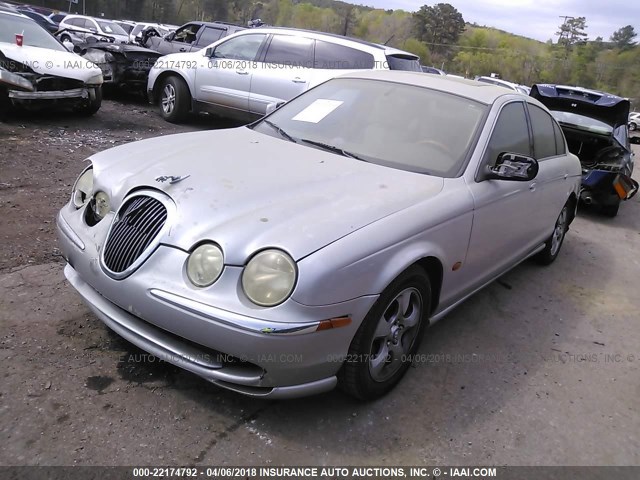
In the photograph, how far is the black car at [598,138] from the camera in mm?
7258

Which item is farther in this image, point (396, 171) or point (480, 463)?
point (396, 171)

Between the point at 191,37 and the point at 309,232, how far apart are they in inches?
433

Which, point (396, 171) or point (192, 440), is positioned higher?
point (396, 171)

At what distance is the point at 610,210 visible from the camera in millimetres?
7680

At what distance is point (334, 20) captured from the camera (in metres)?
87.5

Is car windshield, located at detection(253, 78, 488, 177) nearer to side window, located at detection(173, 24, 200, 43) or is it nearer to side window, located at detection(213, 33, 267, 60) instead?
side window, located at detection(213, 33, 267, 60)

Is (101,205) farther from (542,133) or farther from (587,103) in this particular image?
(587,103)

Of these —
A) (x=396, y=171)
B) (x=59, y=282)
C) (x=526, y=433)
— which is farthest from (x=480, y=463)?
(x=59, y=282)

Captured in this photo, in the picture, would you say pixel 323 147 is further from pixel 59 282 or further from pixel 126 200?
pixel 59 282

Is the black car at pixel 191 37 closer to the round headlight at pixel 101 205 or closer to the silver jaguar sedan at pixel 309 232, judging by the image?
the silver jaguar sedan at pixel 309 232

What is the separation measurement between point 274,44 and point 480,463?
24.2 ft

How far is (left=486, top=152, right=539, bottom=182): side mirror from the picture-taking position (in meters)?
3.35

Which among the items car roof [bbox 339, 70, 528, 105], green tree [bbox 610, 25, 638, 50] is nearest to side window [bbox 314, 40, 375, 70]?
car roof [bbox 339, 70, 528, 105]

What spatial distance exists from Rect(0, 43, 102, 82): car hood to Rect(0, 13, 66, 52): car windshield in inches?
8.6
